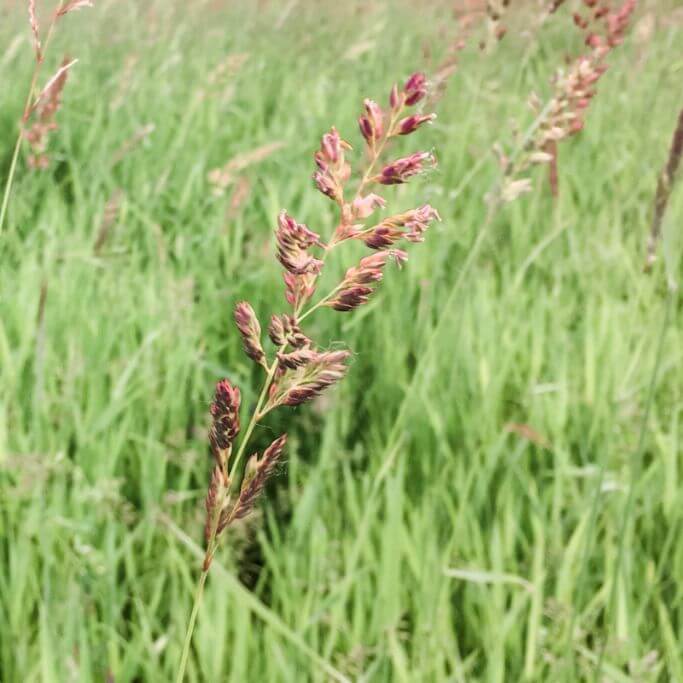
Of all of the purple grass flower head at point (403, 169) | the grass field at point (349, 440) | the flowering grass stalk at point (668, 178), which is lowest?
the grass field at point (349, 440)

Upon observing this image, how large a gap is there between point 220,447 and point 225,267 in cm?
186

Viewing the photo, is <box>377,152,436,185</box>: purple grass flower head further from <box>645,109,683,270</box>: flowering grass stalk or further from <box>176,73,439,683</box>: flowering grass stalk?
<box>645,109,683,270</box>: flowering grass stalk

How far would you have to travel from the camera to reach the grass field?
1189 mm

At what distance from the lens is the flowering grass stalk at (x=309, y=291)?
1.48 feet

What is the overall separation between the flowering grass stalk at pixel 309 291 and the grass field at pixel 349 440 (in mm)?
52

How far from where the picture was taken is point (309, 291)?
460mm

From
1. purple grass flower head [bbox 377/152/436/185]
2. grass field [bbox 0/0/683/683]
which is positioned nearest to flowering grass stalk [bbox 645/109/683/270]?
grass field [bbox 0/0/683/683]

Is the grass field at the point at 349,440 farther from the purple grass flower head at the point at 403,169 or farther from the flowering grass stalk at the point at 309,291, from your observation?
the purple grass flower head at the point at 403,169

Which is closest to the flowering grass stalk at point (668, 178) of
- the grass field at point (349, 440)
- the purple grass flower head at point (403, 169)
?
the grass field at point (349, 440)

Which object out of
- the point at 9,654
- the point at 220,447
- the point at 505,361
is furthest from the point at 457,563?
the point at 220,447

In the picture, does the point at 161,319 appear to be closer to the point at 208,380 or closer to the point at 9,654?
the point at 208,380

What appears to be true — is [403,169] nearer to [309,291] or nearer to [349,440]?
[309,291]

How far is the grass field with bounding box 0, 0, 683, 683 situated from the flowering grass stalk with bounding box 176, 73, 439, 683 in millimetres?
52

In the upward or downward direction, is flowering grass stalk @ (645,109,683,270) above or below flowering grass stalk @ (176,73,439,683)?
above
